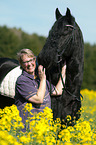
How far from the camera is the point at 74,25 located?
11.5 feet

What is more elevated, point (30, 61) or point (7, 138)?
point (30, 61)

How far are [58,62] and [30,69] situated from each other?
0.45 m

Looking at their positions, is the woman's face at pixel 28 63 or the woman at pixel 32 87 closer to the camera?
the woman at pixel 32 87

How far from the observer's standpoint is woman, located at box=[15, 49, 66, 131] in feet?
10.8

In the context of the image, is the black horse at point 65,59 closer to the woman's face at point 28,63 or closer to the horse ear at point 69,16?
the horse ear at point 69,16

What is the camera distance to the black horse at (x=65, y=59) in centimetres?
337

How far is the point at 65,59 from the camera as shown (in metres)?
3.55

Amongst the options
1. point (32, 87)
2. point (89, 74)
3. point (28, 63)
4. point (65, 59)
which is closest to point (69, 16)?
point (65, 59)

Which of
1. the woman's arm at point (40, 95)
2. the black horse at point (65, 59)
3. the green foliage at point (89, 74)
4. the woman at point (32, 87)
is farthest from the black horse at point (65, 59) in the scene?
the green foliage at point (89, 74)

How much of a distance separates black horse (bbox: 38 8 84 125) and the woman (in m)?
0.11

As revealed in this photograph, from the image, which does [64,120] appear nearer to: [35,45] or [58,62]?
[58,62]

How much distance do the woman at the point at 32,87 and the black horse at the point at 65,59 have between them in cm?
11

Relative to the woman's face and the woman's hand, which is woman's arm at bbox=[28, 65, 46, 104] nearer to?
the woman's hand

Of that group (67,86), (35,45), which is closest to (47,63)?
(67,86)
